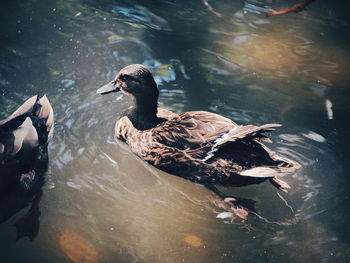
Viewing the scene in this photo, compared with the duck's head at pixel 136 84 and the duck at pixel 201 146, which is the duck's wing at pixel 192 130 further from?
the duck's head at pixel 136 84

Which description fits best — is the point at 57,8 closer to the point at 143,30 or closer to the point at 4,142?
the point at 143,30

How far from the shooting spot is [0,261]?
302 cm

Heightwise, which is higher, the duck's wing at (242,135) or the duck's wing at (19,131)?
the duck's wing at (242,135)

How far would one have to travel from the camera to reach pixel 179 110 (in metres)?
5.12

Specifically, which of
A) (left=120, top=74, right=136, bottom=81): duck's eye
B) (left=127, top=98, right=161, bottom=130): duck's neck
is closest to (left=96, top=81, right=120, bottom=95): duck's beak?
(left=120, top=74, right=136, bottom=81): duck's eye

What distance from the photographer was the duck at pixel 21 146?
11.4 ft

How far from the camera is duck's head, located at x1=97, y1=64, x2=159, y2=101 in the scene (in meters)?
4.62

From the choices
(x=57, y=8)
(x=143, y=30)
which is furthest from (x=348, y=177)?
(x=57, y=8)

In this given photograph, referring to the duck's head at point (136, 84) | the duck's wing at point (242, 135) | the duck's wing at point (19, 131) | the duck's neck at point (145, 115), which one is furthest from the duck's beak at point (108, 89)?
the duck's wing at point (242, 135)

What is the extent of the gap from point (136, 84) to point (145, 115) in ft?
1.22

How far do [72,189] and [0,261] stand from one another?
94 centimetres

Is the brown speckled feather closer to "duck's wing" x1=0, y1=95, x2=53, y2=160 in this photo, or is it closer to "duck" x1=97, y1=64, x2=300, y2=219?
"duck" x1=97, y1=64, x2=300, y2=219

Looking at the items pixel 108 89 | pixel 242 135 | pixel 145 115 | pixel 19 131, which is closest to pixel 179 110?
pixel 145 115

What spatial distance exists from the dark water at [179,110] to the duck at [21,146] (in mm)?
202
